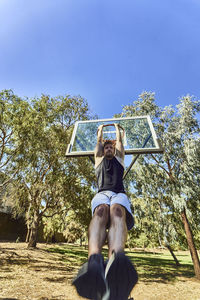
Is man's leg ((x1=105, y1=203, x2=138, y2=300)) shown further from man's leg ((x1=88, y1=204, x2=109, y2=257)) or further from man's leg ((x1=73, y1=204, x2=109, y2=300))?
man's leg ((x1=88, y1=204, x2=109, y2=257))

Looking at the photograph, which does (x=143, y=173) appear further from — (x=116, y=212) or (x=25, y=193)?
(x=116, y=212)

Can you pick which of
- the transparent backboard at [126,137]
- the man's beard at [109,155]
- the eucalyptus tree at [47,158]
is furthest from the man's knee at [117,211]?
the eucalyptus tree at [47,158]

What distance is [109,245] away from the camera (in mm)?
1588

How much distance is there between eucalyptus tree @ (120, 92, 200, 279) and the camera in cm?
1069

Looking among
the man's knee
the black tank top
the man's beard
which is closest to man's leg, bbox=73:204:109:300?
the man's knee

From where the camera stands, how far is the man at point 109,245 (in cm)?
139

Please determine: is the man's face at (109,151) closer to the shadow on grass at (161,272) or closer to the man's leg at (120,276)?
the man's leg at (120,276)

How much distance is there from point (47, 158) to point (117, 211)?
10.8 m

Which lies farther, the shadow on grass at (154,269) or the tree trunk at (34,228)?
the tree trunk at (34,228)

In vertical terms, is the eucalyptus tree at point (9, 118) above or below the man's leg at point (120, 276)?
above

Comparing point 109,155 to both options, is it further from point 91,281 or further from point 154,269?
point 154,269

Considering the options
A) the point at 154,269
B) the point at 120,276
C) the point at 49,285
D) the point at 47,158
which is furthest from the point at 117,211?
the point at 154,269

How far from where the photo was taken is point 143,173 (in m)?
12.4

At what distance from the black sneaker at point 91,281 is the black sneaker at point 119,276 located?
0.20 feet
